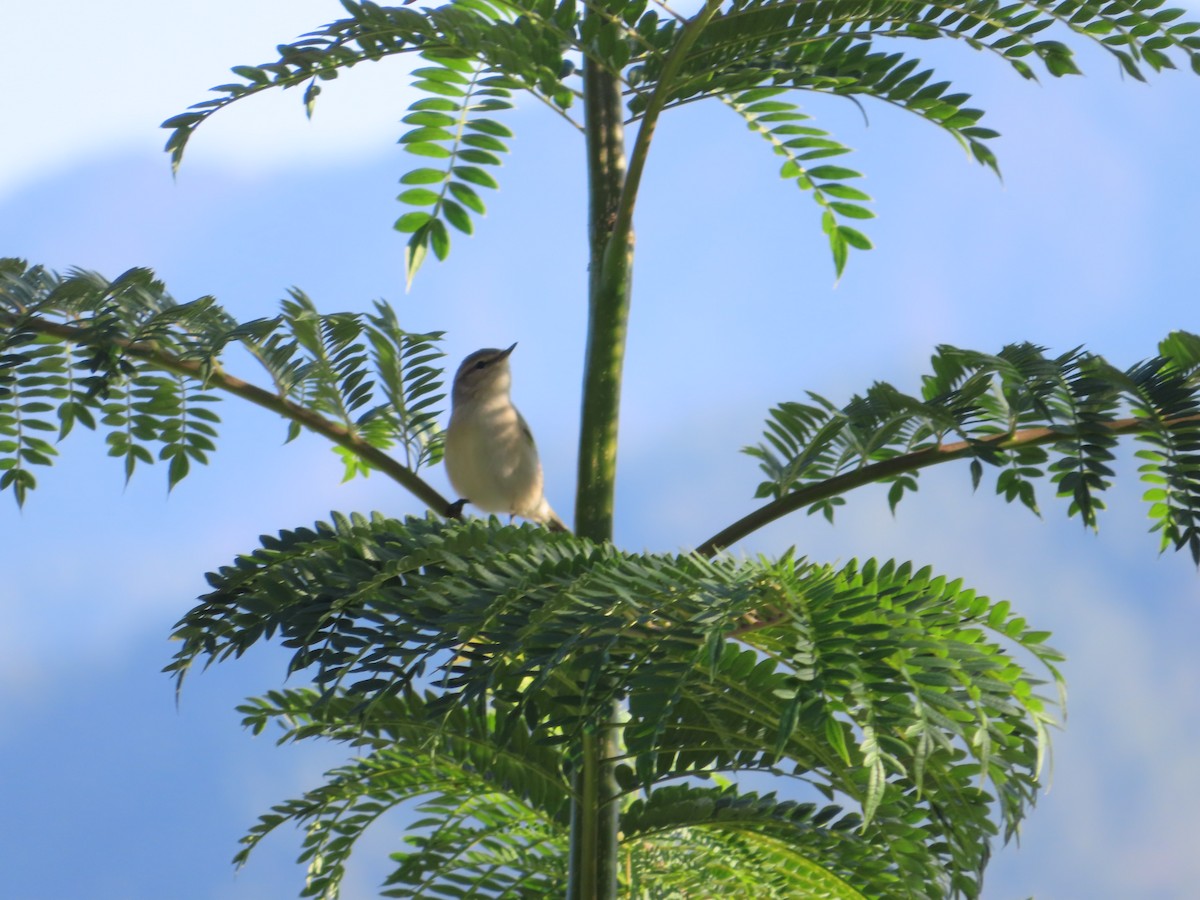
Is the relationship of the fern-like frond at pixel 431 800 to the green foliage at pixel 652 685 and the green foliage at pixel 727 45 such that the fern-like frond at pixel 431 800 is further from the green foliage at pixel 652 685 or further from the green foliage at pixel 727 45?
the green foliage at pixel 727 45

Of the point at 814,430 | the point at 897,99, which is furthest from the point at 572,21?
the point at 814,430

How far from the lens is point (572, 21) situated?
1.17m

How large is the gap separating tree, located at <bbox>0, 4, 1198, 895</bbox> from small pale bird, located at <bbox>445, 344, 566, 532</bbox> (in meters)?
0.27

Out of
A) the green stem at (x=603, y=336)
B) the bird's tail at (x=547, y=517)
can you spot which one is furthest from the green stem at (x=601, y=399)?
the bird's tail at (x=547, y=517)

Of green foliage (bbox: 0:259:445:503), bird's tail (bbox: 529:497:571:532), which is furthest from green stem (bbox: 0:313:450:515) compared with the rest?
bird's tail (bbox: 529:497:571:532)

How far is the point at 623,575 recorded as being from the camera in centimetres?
94

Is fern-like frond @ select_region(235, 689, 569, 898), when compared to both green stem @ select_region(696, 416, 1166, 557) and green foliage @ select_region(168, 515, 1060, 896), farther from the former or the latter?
green stem @ select_region(696, 416, 1166, 557)

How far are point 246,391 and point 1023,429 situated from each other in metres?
0.80

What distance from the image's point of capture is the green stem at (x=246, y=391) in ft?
4.02

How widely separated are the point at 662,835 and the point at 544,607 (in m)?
0.55

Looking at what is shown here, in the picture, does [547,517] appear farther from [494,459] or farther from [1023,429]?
[1023,429]

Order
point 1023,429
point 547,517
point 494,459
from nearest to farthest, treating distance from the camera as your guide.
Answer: point 1023,429 → point 494,459 → point 547,517

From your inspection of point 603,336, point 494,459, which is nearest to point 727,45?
point 603,336

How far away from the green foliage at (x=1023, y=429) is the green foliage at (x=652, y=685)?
0.17m
